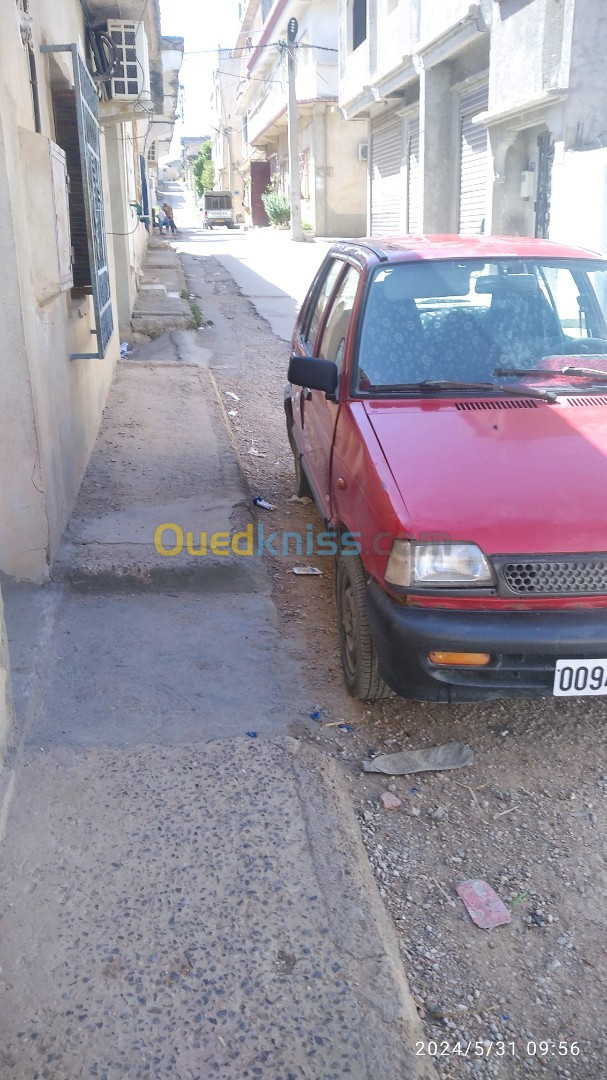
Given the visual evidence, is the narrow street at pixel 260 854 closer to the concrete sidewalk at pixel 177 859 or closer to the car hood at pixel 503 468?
the concrete sidewalk at pixel 177 859

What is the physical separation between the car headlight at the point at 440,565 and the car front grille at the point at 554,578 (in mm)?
62

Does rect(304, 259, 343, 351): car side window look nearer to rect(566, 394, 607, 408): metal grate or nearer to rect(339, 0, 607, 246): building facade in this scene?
rect(566, 394, 607, 408): metal grate

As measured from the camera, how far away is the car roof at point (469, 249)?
165 inches

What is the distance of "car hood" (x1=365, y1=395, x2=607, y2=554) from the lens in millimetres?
2928

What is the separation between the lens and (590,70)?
9852mm

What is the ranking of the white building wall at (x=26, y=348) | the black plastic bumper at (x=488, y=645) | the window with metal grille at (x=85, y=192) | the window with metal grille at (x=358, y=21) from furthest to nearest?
1. the window with metal grille at (x=358, y=21)
2. the window with metal grille at (x=85, y=192)
3. the white building wall at (x=26, y=348)
4. the black plastic bumper at (x=488, y=645)

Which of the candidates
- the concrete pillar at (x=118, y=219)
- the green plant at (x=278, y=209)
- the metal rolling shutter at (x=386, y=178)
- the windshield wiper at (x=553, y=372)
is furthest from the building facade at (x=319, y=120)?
the windshield wiper at (x=553, y=372)

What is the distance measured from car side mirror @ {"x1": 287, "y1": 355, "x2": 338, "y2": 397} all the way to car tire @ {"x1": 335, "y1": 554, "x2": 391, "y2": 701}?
0.78m

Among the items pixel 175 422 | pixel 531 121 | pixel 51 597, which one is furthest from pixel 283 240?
pixel 51 597

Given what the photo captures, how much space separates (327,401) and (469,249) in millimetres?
1021

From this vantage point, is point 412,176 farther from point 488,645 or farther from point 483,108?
point 488,645

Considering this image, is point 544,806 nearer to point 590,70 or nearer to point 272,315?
point 590,70

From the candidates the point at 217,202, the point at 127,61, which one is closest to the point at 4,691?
the point at 127,61

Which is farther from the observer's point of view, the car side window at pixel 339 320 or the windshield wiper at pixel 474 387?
the car side window at pixel 339 320
